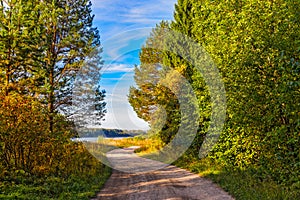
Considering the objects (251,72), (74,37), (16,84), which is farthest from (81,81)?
(251,72)

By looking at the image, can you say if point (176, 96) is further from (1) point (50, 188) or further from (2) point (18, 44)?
(1) point (50, 188)

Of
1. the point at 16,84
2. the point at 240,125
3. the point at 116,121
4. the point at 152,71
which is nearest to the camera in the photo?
the point at 240,125

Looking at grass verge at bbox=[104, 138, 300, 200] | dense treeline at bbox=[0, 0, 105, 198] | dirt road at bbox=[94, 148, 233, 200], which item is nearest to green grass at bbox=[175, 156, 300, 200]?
grass verge at bbox=[104, 138, 300, 200]

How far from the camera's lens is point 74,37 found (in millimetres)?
19578

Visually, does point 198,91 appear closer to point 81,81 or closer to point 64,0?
point 81,81

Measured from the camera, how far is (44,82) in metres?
17.6

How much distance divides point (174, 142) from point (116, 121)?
5072 mm

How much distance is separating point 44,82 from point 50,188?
29.0 ft

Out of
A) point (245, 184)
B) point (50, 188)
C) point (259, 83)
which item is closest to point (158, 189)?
point (245, 184)

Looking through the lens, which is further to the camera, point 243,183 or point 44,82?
point 44,82

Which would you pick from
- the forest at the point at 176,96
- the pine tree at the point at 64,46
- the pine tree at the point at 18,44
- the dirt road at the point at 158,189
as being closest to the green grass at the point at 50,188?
the forest at the point at 176,96

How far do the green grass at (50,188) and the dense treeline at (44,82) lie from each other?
0.70 m

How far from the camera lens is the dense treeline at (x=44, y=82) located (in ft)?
39.3

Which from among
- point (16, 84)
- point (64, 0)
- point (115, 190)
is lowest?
point (115, 190)
